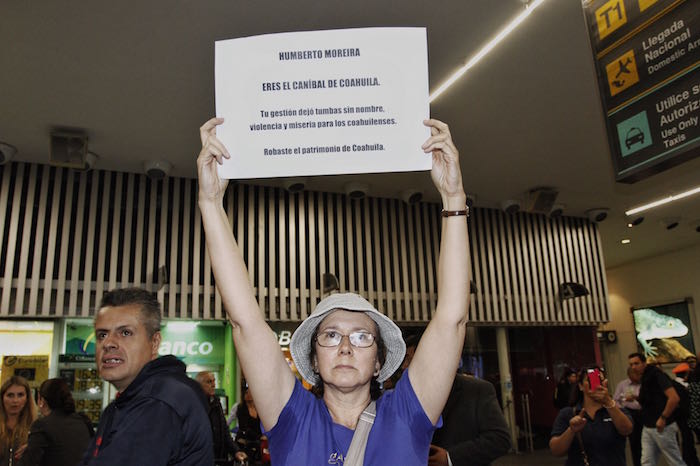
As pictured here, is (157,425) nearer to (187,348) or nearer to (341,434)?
(341,434)

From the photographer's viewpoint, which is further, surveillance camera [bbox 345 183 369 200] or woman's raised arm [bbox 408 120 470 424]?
surveillance camera [bbox 345 183 369 200]

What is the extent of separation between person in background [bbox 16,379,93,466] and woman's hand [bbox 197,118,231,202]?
9.10ft

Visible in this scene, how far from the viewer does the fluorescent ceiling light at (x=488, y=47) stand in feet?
15.8

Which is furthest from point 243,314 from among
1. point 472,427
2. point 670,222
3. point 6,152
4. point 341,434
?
point 670,222

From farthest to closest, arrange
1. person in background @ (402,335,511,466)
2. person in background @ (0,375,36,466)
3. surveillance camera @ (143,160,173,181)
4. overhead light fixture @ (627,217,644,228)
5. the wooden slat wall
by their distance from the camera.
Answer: overhead light fixture @ (627,217,644,228)
surveillance camera @ (143,160,173,181)
the wooden slat wall
person in background @ (0,375,36,466)
person in background @ (402,335,511,466)

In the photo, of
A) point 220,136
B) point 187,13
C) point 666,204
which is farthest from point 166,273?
point 666,204

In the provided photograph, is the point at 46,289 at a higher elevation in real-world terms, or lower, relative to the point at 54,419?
higher

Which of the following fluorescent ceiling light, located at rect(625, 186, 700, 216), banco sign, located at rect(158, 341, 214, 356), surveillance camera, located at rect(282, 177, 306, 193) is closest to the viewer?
surveillance camera, located at rect(282, 177, 306, 193)

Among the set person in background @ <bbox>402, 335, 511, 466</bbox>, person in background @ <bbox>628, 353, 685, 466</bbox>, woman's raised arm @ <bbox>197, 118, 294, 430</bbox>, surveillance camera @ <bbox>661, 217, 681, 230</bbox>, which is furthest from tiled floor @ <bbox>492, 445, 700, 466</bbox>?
woman's raised arm @ <bbox>197, 118, 294, 430</bbox>

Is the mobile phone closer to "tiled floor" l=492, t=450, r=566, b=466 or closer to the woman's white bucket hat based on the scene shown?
the woman's white bucket hat

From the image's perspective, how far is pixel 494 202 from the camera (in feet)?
32.1

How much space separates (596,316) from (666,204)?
229 centimetres

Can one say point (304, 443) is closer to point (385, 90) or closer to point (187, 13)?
point (385, 90)

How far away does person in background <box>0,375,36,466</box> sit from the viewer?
14.5 ft
